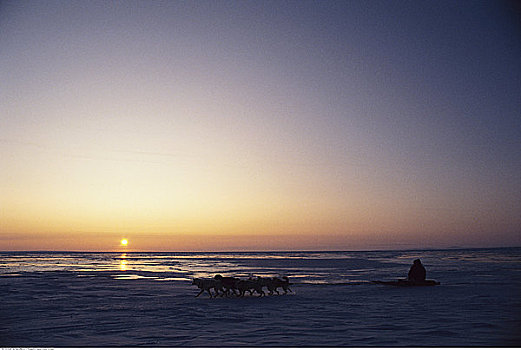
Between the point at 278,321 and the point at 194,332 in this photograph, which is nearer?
the point at 194,332

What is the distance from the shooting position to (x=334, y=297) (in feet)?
58.3

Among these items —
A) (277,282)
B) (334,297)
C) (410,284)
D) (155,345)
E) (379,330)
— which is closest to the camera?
(155,345)

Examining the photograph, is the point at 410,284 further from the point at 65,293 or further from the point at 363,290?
the point at 65,293

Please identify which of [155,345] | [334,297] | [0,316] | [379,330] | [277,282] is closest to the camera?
[155,345]

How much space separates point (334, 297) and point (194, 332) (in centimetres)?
802

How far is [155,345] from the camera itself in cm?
959

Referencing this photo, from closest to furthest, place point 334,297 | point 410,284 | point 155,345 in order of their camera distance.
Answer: point 155,345
point 334,297
point 410,284

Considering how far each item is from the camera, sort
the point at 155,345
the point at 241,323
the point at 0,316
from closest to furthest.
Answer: the point at 155,345 → the point at 241,323 → the point at 0,316

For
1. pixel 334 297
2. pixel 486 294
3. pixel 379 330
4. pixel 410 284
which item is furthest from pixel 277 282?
pixel 379 330

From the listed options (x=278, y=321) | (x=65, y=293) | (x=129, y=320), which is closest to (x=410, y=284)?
(x=278, y=321)

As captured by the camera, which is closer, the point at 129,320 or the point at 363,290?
the point at 129,320

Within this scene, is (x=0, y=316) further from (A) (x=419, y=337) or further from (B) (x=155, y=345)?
(A) (x=419, y=337)

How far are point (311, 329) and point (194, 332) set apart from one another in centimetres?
261

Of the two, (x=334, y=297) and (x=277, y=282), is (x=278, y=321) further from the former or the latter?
(x=277, y=282)
